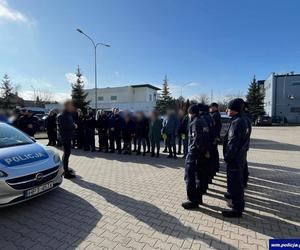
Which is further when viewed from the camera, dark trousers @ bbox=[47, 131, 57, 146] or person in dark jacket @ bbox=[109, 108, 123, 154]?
dark trousers @ bbox=[47, 131, 57, 146]

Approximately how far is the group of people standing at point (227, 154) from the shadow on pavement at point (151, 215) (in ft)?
2.00

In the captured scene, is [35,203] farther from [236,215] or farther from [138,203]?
[236,215]

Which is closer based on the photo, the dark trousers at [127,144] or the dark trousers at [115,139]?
the dark trousers at [127,144]

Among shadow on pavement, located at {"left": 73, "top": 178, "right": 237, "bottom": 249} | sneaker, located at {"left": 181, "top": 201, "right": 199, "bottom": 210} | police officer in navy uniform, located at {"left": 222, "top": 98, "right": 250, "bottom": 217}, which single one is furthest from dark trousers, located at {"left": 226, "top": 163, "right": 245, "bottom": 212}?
shadow on pavement, located at {"left": 73, "top": 178, "right": 237, "bottom": 249}

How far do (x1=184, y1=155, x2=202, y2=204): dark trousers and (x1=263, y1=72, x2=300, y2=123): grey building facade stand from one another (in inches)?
1864

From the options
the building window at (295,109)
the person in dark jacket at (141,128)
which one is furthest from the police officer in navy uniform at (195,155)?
the building window at (295,109)

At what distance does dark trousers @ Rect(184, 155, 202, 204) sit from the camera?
14.3ft

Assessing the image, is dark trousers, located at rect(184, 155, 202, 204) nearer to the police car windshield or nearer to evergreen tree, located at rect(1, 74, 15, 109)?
the police car windshield

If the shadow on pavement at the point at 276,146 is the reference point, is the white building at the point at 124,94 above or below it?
above

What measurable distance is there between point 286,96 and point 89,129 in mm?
46362

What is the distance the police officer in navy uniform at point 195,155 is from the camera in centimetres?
429

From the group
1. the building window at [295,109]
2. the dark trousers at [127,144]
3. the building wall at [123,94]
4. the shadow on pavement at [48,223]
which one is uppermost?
the building wall at [123,94]

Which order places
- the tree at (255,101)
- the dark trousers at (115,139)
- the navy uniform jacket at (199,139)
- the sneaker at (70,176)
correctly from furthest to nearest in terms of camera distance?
the tree at (255,101)
the dark trousers at (115,139)
the sneaker at (70,176)
the navy uniform jacket at (199,139)

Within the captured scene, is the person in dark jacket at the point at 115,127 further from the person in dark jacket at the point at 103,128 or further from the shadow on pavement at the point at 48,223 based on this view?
the shadow on pavement at the point at 48,223
